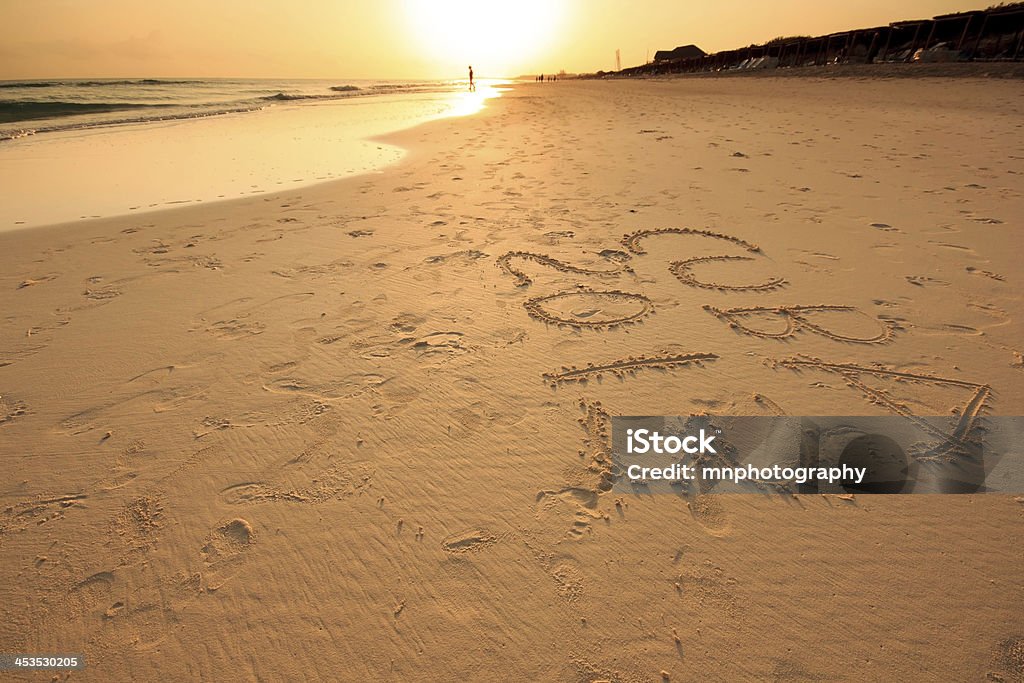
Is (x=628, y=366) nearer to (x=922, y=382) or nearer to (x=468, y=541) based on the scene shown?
(x=468, y=541)

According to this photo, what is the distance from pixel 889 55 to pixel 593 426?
86.5 ft

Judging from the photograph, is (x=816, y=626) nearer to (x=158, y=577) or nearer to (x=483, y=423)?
(x=483, y=423)

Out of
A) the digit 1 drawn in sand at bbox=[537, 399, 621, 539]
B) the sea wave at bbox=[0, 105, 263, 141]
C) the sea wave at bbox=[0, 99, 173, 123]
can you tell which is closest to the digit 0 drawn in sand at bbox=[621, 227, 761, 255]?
the digit 1 drawn in sand at bbox=[537, 399, 621, 539]

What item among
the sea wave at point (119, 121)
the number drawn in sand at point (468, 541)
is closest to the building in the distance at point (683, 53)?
the sea wave at point (119, 121)

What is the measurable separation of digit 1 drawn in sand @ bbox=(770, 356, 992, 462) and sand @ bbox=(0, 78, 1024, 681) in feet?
0.09

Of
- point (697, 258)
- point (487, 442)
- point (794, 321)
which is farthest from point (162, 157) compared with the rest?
point (794, 321)

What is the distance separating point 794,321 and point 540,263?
168 centimetres

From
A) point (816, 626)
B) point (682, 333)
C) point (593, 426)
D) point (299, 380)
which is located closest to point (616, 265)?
point (682, 333)

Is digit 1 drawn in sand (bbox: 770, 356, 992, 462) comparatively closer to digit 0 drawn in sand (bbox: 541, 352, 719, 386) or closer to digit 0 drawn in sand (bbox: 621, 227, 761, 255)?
digit 0 drawn in sand (bbox: 541, 352, 719, 386)

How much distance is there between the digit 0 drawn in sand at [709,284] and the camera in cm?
289

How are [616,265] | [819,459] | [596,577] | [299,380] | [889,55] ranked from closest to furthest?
[596,577] → [819,459] → [299,380] → [616,265] → [889,55]

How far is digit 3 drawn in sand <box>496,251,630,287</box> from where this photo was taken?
10.2ft

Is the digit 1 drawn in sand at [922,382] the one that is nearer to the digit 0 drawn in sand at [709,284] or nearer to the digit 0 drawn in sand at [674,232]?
the digit 0 drawn in sand at [709,284]

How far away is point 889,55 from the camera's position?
1894 centimetres
